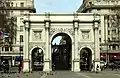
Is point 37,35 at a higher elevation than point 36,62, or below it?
higher

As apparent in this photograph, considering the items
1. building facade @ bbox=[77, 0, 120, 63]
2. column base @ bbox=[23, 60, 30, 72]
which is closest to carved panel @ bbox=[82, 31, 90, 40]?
column base @ bbox=[23, 60, 30, 72]

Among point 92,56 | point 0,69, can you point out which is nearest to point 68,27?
point 92,56

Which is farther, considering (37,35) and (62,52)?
(62,52)

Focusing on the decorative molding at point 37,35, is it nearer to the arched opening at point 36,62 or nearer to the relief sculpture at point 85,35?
the arched opening at point 36,62

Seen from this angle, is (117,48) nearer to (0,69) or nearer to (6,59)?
(6,59)

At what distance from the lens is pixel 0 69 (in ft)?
243

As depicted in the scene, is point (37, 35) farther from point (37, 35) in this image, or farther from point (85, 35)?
point (85, 35)

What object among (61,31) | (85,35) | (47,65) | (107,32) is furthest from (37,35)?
(107,32)

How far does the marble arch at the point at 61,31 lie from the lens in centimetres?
8081

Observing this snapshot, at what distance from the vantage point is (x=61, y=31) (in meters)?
80.8

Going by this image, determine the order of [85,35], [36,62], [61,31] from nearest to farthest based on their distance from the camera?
[61,31], [85,35], [36,62]

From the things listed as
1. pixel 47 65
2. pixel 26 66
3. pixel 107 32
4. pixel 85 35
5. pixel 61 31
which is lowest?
pixel 26 66

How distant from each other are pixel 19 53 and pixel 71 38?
141 ft

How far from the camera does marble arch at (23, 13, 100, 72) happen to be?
8081 cm
